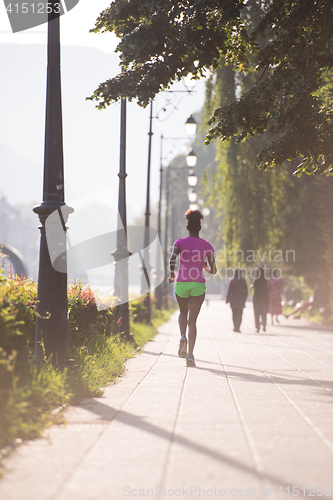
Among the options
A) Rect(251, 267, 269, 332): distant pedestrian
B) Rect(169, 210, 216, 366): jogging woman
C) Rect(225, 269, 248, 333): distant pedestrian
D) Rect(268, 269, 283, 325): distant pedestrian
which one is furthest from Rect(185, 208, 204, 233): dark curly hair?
Rect(268, 269, 283, 325): distant pedestrian

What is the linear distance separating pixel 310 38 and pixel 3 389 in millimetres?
7414

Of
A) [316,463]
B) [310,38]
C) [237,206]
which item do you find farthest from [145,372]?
[237,206]

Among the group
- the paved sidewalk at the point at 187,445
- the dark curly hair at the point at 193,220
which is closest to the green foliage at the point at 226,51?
the dark curly hair at the point at 193,220

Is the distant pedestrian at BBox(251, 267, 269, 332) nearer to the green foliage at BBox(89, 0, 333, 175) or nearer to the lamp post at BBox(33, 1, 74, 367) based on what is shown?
the green foliage at BBox(89, 0, 333, 175)

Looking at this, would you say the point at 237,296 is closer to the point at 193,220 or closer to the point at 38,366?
the point at 193,220

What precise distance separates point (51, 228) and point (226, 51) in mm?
5463

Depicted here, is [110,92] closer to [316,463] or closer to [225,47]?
[225,47]

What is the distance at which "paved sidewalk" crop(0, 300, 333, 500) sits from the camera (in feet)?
10.8

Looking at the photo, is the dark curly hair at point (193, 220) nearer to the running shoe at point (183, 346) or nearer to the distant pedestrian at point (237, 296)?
the running shoe at point (183, 346)

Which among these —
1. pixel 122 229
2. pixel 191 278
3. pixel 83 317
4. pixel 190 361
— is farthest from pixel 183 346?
pixel 122 229

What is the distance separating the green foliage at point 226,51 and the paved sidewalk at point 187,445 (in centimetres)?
441

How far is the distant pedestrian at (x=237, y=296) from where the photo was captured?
60.2 ft

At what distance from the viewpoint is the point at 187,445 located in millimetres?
4109

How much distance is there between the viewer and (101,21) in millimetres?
10211
